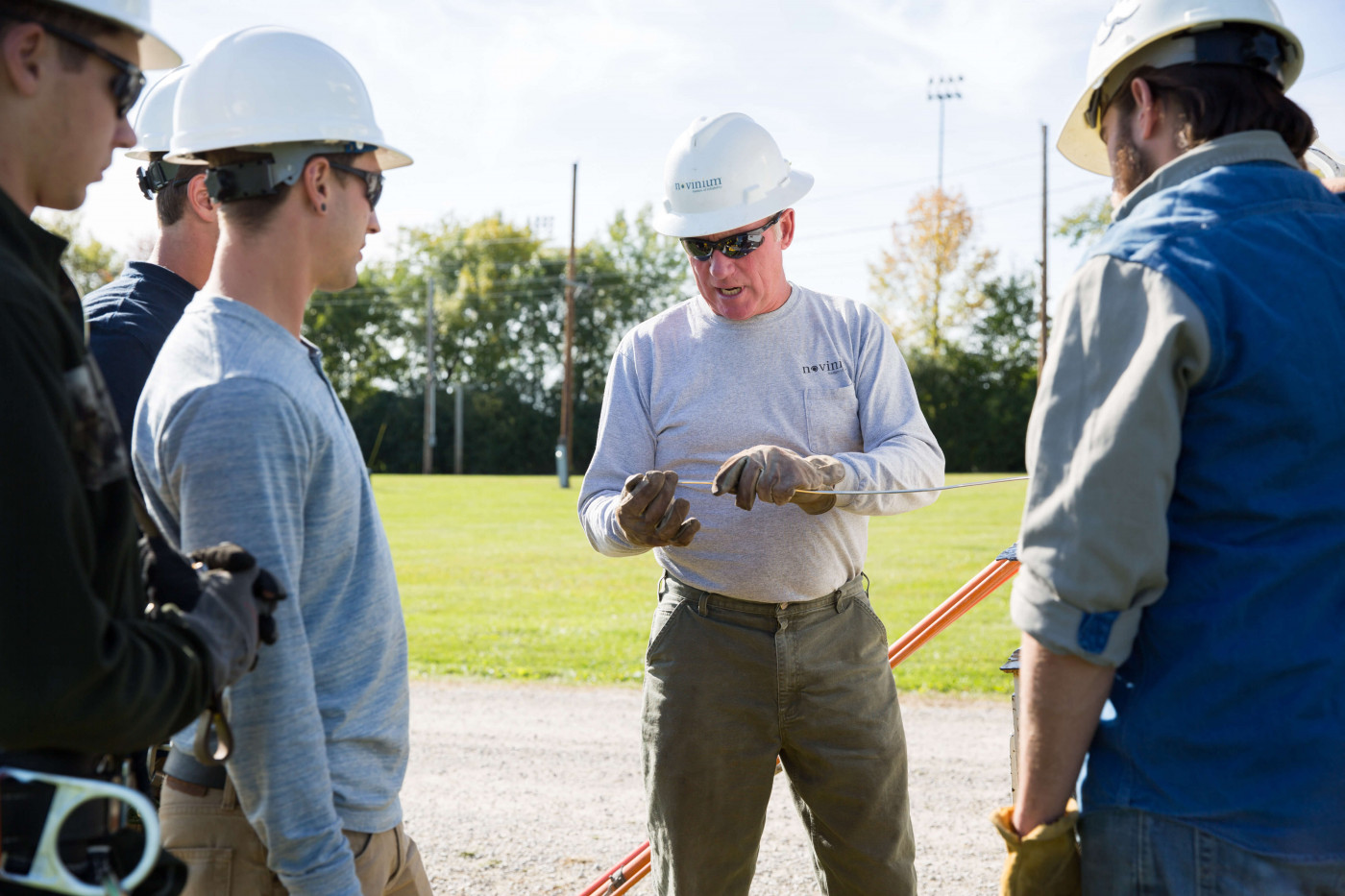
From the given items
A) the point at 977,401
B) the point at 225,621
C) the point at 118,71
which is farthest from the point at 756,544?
the point at 977,401

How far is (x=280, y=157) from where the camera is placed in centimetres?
223

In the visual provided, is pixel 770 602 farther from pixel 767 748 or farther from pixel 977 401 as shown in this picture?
pixel 977 401

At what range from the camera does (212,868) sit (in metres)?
2.10

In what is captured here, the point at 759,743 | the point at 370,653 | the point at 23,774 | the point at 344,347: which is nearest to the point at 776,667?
the point at 759,743

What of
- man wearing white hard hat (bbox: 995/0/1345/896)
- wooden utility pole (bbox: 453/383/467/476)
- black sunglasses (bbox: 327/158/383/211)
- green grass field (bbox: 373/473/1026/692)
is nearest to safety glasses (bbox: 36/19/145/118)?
black sunglasses (bbox: 327/158/383/211)

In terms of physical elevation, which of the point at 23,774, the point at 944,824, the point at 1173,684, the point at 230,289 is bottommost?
the point at 944,824

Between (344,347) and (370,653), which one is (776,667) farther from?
(344,347)

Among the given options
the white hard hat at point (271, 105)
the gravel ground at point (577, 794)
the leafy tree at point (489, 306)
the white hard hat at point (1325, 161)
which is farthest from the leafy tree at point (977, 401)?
the white hard hat at point (271, 105)

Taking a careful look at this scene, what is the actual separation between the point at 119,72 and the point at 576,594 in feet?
37.1

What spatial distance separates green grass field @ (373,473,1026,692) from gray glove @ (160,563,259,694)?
265 inches

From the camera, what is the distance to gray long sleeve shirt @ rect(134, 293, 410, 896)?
1.92 metres

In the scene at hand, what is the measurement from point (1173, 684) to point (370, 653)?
1.44 m

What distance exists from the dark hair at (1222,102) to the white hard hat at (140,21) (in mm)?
1677

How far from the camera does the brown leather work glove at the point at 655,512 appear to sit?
310 cm
